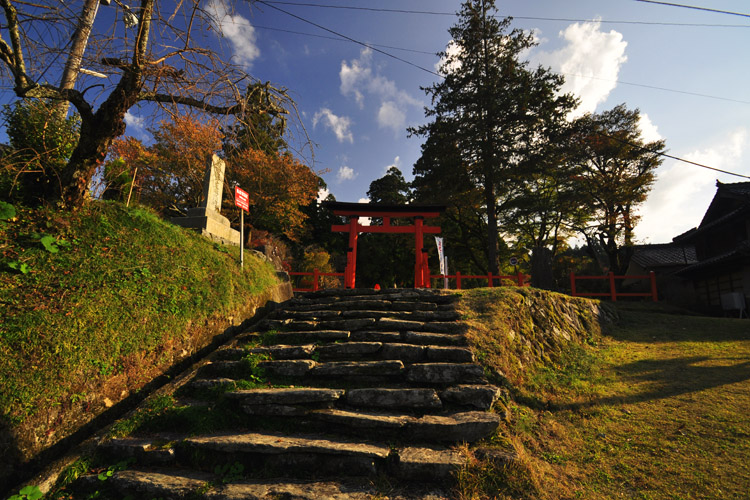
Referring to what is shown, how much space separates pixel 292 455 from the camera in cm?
298

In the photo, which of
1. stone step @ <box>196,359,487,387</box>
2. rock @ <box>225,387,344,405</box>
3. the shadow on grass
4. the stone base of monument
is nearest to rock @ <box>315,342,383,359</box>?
stone step @ <box>196,359,487,387</box>

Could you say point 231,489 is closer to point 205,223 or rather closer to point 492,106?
point 205,223

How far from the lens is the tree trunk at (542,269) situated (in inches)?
437

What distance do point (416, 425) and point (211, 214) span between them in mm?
6181

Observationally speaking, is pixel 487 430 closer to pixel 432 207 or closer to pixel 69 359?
pixel 69 359

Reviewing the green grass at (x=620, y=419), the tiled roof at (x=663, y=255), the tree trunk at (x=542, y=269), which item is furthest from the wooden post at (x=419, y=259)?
the tiled roof at (x=663, y=255)

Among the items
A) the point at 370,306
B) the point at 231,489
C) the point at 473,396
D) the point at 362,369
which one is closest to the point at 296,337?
the point at 362,369

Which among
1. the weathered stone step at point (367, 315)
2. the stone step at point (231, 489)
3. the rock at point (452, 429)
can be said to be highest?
the weathered stone step at point (367, 315)

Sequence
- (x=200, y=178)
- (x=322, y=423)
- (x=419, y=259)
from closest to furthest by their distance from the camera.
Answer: (x=322, y=423) < (x=419, y=259) < (x=200, y=178)

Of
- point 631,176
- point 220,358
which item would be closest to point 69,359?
point 220,358

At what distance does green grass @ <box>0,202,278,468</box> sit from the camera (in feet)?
9.77

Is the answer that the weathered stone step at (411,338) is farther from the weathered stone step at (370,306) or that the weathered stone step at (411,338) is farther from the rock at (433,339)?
the weathered stone step at (370,306)

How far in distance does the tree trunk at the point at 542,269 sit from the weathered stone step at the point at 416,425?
357 inches

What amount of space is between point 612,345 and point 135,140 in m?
20.0
